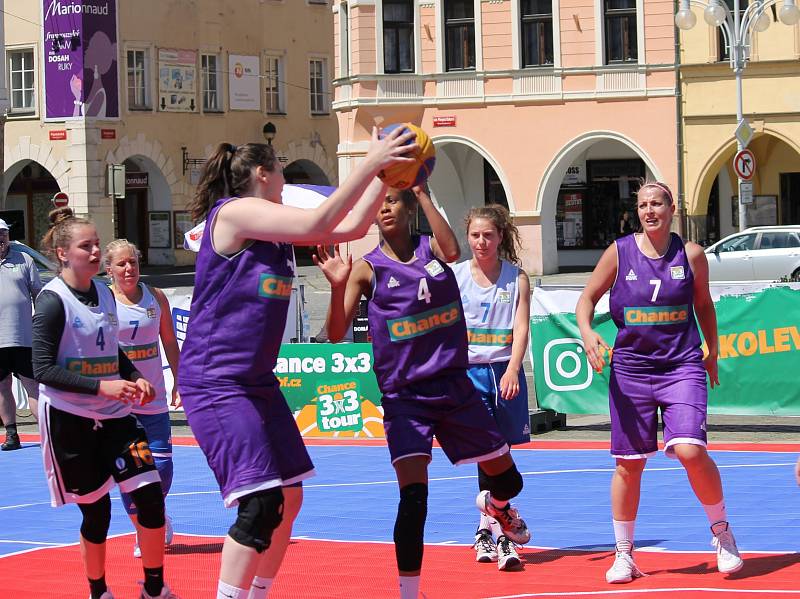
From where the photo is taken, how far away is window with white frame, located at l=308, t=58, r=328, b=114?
56.4 metres

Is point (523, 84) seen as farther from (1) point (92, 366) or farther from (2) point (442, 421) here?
(1) point (92, 366)

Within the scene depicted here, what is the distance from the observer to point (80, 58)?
48219mm

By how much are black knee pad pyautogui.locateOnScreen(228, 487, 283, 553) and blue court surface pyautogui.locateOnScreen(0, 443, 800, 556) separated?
3298 mm

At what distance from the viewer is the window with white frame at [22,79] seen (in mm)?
50094

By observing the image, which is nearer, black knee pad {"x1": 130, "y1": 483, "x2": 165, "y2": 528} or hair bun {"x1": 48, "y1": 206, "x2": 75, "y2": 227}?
black knee pad {"x1": 130, "y1": 483, "x2": 165, "y2": 528}

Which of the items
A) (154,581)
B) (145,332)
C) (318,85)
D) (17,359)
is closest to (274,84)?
(318,85)

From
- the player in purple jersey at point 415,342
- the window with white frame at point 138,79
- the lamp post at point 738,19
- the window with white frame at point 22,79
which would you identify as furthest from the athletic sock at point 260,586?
the window with white frame at point 22,79

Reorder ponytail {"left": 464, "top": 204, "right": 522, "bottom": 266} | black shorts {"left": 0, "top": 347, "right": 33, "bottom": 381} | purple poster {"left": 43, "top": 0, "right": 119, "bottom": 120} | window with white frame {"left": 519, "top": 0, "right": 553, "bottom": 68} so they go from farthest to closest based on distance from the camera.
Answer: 1. purple poster {"left": 43, "top": 0, "right": 119, "bottom": 120}
2. window with white frame {"left": 519, "top": 0, "right": 553, "bottom": 68}
3. black shorts {"left": 0, "top": 347, "right": 33, "bottom": 381}
4. ponytail {"left": 464, "top": 204, "right": 522, "bottom": 266}

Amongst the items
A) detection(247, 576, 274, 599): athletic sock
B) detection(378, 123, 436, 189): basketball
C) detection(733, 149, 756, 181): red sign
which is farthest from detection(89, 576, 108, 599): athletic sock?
detection(733, 149, 756, 181): red sign

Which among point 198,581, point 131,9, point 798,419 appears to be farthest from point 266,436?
point 131,9

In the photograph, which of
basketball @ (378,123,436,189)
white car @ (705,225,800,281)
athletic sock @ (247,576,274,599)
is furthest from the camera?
white car @ (705,225,800,281)

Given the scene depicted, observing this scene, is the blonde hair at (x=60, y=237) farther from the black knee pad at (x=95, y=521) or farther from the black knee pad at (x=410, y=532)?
Answer: the black knee pad at (x=410, y=532)

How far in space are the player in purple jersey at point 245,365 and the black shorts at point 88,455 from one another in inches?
44.4

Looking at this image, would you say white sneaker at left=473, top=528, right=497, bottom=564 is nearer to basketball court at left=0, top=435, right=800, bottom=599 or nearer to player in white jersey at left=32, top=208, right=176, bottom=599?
basketball court at left=0, top=435, right=800, bottom=599
